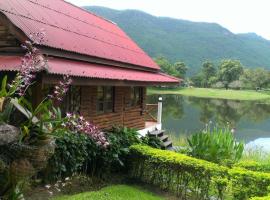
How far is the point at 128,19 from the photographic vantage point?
180 meters

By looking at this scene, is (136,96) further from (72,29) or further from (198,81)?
(198,81)

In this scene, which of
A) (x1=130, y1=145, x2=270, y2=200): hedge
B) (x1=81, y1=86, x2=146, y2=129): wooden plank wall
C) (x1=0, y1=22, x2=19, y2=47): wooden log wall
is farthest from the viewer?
(x1=81, y1=86, x2=146, y2=129): wooden plank wall

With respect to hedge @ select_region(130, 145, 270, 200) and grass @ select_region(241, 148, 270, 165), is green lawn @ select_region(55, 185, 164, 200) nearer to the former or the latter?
hedge @ select_region(130, 145, 270, 200)

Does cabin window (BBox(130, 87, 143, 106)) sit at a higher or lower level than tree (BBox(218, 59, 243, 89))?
lower

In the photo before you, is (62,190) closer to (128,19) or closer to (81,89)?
(81,89)

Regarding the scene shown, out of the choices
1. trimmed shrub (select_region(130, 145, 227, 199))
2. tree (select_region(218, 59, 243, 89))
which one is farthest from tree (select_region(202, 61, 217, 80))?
trimmed shrub (select_region(130, 145, 227, 199))

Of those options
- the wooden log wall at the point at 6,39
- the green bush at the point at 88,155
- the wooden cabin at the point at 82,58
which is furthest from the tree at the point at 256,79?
the wooden log wall at the point at 6,39

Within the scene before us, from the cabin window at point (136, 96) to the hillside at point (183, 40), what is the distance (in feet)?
395

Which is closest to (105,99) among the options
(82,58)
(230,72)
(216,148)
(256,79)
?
(82,58)

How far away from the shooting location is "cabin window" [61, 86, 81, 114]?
11070 millimetres

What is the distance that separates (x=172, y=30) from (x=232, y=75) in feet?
270

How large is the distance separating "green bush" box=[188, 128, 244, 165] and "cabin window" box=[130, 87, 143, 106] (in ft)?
12.5

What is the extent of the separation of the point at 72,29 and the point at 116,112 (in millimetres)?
3183

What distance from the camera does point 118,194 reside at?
8.87m
